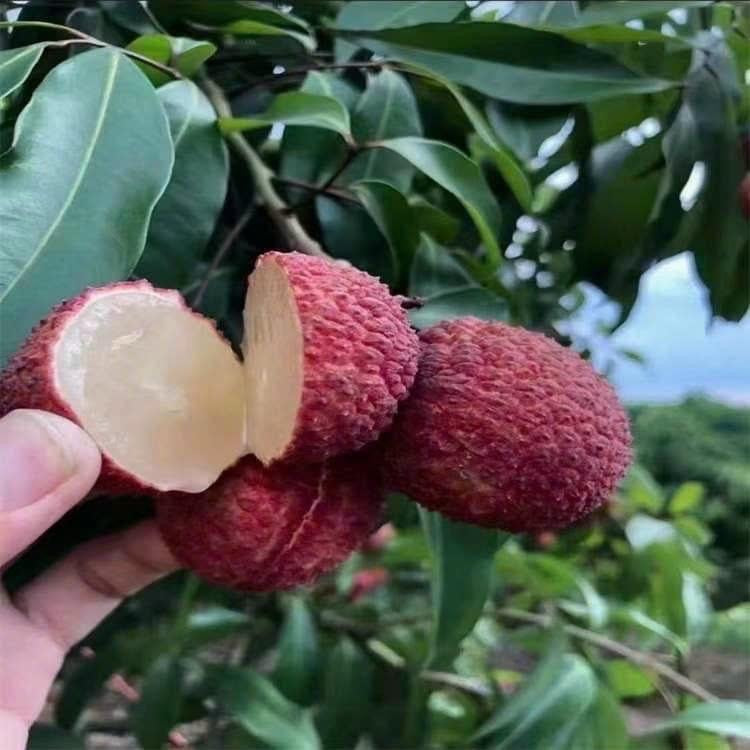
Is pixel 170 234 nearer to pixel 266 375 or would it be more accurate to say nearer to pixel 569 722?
pixel 266 375

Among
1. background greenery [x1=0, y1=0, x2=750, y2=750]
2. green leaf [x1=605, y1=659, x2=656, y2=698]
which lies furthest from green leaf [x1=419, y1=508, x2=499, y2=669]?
green leaf [x1=605, y1=659, x2=656, y2=698]

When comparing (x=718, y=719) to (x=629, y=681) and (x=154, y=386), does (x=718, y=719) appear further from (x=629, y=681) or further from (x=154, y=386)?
(x=154, y=386)

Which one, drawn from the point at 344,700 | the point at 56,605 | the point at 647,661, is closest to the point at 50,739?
the point at 56,605

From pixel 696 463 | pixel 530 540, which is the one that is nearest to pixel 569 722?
pixel 530 540

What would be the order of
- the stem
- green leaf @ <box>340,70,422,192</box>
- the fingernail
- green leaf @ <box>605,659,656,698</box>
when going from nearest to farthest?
1. the fingernail
2. the stem
3. green leaf @ <box>340,70,422,192</box>
4. green leaf @ <box>605,659,656,698</box>

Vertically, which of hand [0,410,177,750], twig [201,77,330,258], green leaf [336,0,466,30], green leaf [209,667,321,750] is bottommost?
green leaf [209,667,321,750]

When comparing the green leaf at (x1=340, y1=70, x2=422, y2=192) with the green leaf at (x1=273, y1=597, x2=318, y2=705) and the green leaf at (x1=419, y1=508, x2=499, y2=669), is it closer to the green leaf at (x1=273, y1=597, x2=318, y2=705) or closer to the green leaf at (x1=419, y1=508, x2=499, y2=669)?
the green leaf at (x1=419, y1=508, x2=499, y2=669)
